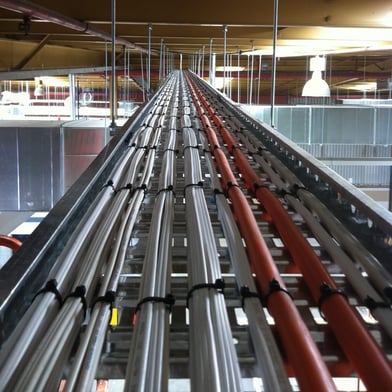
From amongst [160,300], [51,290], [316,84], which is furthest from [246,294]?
[316,84]

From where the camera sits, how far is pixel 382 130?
9695 millimetres

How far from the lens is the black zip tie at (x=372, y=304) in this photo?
1.10 meters

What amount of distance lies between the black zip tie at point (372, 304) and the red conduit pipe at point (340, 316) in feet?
0.19

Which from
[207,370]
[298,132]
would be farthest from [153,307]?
[298,132]

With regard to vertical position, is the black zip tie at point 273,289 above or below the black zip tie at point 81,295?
above

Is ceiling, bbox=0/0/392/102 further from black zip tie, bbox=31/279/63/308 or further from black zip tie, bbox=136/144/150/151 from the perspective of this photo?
black zip tie, bbox=31/279/63/308

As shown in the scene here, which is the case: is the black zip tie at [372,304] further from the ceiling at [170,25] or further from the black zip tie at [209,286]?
the ceiling at [170,25]

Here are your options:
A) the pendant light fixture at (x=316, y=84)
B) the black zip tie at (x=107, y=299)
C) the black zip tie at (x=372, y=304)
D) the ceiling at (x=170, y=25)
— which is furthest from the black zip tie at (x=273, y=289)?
the pendant light fixture at (x=316, y=84)

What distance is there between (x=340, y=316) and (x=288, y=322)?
0.11 meters

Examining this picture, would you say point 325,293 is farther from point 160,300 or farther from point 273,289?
point 160,300

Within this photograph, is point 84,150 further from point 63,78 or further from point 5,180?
point 63,78

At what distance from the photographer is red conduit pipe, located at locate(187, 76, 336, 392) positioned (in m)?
0.83

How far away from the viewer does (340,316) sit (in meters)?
1.04

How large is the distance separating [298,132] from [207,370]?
921 centimetres
